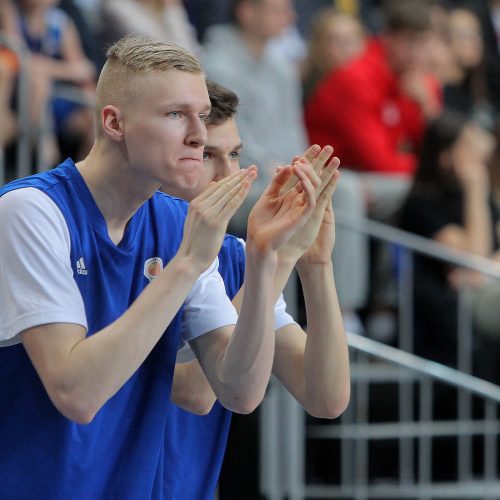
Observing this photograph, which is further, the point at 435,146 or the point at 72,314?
the point at 435,146

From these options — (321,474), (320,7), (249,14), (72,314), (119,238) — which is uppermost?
(320,7)

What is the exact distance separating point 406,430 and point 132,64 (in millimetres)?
3879

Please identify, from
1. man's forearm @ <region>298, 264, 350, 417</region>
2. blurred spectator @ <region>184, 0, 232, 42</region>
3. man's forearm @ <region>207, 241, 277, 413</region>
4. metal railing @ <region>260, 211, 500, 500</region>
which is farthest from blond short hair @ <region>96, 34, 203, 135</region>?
blurred spectator @ <region>184, 0, 232, 42</region>

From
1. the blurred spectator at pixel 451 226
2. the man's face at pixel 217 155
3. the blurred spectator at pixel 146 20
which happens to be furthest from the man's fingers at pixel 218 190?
the blurred spectator at pixel 146 20

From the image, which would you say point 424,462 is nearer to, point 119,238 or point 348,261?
point 348,261

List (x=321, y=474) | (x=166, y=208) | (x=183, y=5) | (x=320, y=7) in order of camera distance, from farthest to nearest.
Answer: (x=320, y=7)
(x=183, y=5)
(x=321, y=474)
(x=166, y=208)

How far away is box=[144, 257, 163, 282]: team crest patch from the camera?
2.59 meters

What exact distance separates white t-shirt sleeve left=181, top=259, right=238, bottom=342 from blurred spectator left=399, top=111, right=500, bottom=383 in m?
3.64

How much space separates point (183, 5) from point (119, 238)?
5.70m

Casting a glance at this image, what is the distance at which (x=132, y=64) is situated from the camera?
243cm

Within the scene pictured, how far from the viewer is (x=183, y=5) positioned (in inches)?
315

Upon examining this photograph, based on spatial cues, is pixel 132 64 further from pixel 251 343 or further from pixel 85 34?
pixel 85 34

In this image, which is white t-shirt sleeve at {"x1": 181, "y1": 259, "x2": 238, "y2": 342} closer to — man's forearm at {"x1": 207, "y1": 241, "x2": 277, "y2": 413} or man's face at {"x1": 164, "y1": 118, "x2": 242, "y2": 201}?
man's forearm at {"x1": 207, "y1": 241, "x2": 277, "y2": 413}

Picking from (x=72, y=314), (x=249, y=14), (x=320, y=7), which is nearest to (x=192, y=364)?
(x=72, y=314)
